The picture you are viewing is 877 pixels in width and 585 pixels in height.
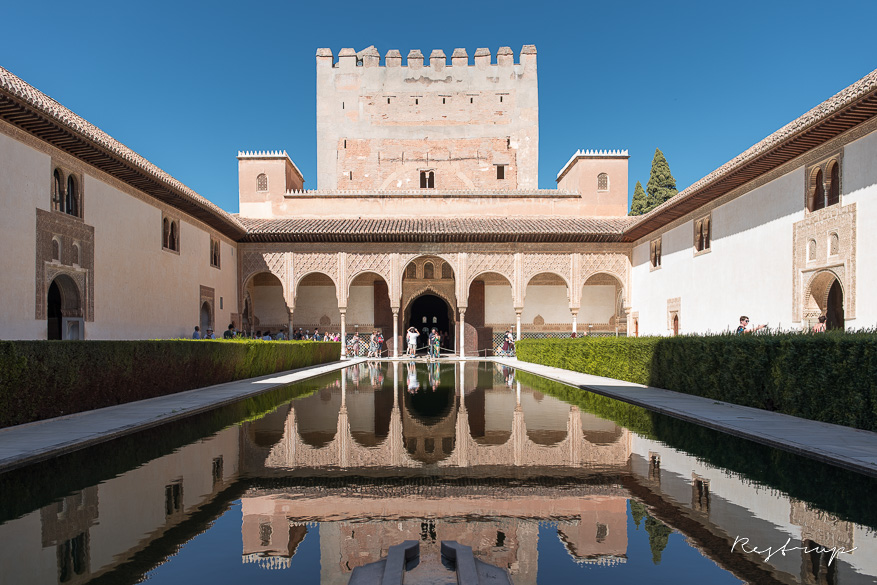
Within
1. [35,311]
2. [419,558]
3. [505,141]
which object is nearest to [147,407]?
[35,311]

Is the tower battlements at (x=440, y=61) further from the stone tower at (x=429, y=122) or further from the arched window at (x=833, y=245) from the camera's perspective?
the arched window at (x=833, y=245)

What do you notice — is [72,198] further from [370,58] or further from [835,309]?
[370,58]

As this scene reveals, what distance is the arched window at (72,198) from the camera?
11672 mm

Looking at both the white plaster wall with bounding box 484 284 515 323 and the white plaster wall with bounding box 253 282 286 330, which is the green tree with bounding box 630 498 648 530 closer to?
the white plaster wall with bounding box 484 284 515 323

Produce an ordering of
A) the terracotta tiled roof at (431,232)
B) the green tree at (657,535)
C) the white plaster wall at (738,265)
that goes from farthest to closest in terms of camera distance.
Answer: the terracotta tiled roof at (431,232) < the white plaster wall at (738,265) < the green tree at (657,535)

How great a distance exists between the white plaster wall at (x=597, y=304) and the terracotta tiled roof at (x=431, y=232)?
9.83ft

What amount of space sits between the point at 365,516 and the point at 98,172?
39.5ft

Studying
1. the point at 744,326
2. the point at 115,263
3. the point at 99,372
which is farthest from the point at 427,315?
the point at 99,372

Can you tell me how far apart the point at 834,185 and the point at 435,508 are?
35.6 ft

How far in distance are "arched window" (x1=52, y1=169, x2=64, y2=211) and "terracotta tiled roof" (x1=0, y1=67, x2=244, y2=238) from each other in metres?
0.52

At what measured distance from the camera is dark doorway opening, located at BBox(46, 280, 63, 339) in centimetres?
1215

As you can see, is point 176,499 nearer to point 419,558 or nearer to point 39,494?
point 39,494

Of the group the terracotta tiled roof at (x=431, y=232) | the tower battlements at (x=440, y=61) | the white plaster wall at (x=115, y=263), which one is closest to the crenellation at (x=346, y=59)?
the tower battlements at (x=440, y=61)

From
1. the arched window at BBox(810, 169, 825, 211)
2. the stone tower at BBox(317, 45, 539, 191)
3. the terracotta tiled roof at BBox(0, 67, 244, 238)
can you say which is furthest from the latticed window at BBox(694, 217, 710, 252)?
the terracotta tiled roof at BBox(0, 67, 244, 238)
